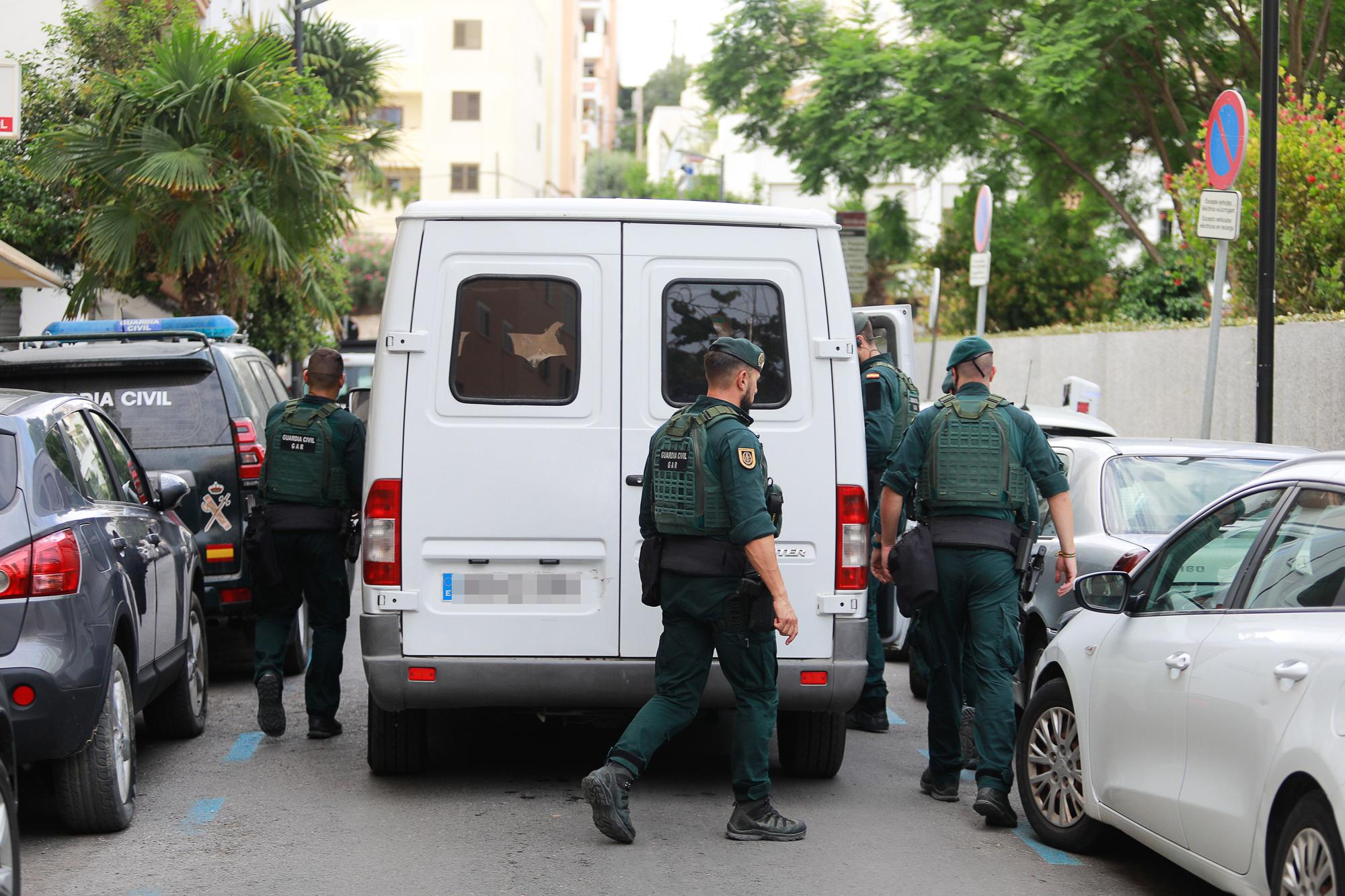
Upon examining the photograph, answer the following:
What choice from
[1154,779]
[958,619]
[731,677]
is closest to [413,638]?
[731,677]

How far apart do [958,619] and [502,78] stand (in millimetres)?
52228

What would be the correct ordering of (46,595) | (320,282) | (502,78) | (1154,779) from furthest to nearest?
(502,78) < (320,282) < (46,595) < (1154,779)

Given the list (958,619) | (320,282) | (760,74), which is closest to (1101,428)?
(958,619)

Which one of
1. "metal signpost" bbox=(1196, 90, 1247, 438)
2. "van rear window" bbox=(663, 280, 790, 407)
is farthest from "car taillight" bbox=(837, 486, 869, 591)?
"metal signpost" bbox=(1196, 90, 1247, 438)

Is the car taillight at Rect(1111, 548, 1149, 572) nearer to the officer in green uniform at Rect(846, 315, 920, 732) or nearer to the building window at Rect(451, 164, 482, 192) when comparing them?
the officer in green uniform at Rect(846, 315, 920, 732)

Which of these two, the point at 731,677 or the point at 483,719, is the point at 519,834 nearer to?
the point at 731,677

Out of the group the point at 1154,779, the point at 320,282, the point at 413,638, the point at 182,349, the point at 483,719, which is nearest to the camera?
the point at 1154,779

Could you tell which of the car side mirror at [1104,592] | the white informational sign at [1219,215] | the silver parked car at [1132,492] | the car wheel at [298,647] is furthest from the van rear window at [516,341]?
the white informational sign at [1219,215]

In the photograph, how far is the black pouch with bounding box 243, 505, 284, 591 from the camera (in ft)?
25.7

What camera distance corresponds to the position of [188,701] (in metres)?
7.88

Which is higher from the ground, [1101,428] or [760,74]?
[760,74]

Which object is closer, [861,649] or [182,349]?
[861,649]

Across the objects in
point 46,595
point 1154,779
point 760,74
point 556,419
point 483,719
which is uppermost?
point 760,74

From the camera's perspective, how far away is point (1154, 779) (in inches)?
201
